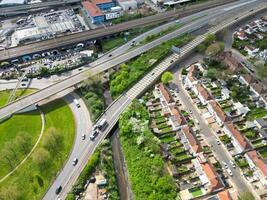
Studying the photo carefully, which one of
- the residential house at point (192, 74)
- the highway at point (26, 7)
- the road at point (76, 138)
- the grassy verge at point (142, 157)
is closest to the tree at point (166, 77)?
the residential house at point (192, 74)

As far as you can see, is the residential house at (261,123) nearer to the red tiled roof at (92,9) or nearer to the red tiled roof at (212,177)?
the red tiled roof at (212,177)

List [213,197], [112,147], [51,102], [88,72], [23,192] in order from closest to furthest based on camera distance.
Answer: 1. [213,197]
2. [23,192]
3. [112,147]
4. [51,102]
5. [88,72]

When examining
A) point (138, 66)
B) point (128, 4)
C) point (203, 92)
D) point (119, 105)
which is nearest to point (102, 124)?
point (119, 105)

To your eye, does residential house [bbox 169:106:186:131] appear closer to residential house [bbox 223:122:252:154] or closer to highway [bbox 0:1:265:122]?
residential house [bbox 223:122:252:154]

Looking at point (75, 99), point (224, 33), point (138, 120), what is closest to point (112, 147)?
point (138, 120)

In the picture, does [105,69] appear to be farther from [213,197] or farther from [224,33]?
[213,197]

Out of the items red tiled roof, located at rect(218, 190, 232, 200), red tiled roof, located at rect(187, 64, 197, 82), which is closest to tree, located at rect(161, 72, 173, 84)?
red tiled roof, located at rect(187, 64, 197, 82)

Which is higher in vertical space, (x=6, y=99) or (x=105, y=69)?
(x=105, y=69)
